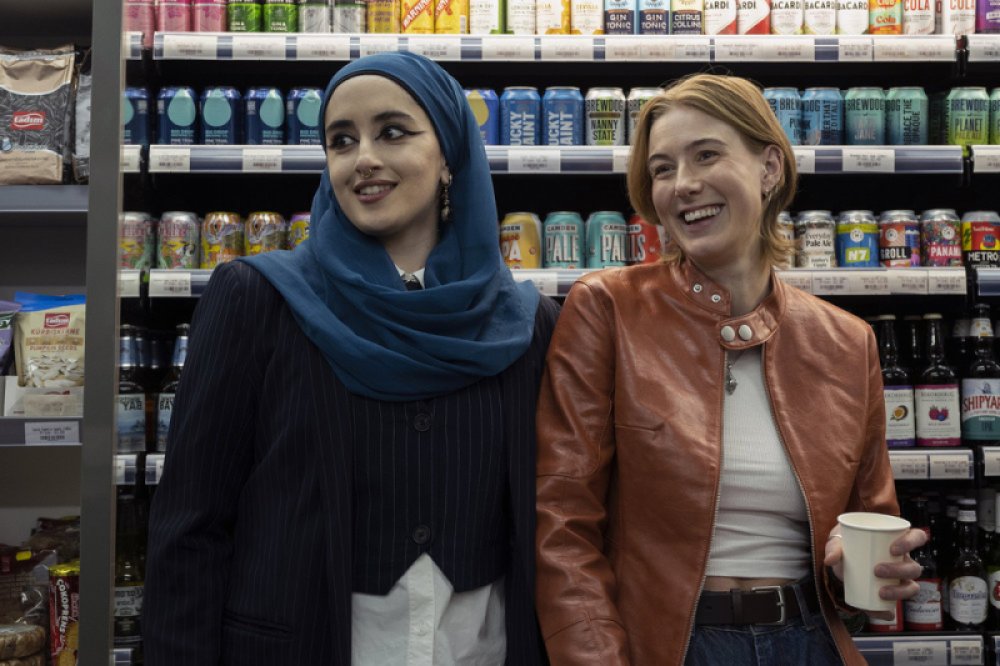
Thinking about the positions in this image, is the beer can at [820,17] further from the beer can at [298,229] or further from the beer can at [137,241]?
the beer can at [137,241]

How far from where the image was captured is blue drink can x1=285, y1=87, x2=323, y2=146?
2686mm

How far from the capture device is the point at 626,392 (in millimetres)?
1372

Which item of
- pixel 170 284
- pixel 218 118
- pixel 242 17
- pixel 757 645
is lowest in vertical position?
pixel 757 645

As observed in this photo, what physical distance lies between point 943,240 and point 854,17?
2.48 feet

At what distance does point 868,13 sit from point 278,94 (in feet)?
6.13

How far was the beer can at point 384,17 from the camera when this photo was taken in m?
2.81

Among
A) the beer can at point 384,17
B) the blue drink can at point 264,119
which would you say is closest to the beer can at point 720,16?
the beer can at point 384,17

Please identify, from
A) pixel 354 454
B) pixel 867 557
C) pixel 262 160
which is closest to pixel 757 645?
pixel 867 557

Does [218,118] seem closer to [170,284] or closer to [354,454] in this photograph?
[170,284]

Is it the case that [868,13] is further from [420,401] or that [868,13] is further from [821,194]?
[420,401]

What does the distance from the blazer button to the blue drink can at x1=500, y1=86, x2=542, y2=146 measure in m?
1.69

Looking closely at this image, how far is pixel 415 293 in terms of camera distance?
1.30 meters

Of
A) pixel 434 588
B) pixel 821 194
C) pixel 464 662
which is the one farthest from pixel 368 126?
pixel 821 194

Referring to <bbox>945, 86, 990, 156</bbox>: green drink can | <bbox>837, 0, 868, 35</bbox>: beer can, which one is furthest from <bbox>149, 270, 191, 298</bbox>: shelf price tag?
<bbox>945, 86, 990, 156</bbox>: green drink can
